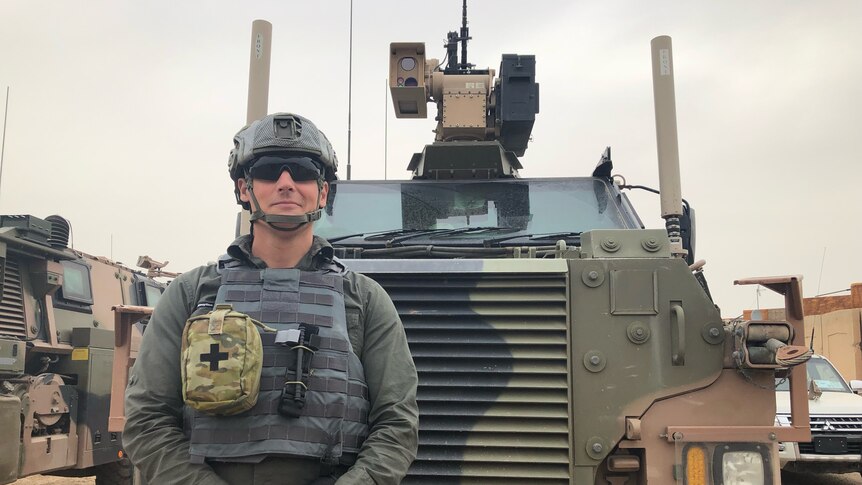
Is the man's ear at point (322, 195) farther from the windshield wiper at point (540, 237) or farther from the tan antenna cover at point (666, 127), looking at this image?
the tan antenna cover at point (666, 127)

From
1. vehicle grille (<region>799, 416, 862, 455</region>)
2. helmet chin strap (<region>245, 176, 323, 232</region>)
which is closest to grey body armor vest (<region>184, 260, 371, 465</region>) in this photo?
helmet chin strap (<region>245, 176, 323, 232</region>)

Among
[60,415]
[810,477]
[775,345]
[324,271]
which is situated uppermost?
[324,271]

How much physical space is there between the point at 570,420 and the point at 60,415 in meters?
6.19

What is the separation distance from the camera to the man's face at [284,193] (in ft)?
6.75

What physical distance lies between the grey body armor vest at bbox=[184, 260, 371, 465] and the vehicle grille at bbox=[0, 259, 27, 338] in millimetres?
6236

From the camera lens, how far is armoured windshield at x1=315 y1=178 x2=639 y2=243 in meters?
3.95

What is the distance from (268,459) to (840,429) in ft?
25.7

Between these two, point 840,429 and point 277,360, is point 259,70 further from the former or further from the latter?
point 840,429

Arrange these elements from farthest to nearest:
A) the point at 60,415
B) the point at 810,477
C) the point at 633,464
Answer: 1. the point at 810,477
2. the point at 60,415
3. the point at 633,464

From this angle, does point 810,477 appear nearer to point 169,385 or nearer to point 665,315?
point 665,315

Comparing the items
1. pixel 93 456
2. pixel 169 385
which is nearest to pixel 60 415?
pixel 93 456

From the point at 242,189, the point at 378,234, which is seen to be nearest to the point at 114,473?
the point at 378,234

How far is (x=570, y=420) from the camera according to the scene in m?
2.76

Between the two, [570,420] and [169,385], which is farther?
[570,420]
